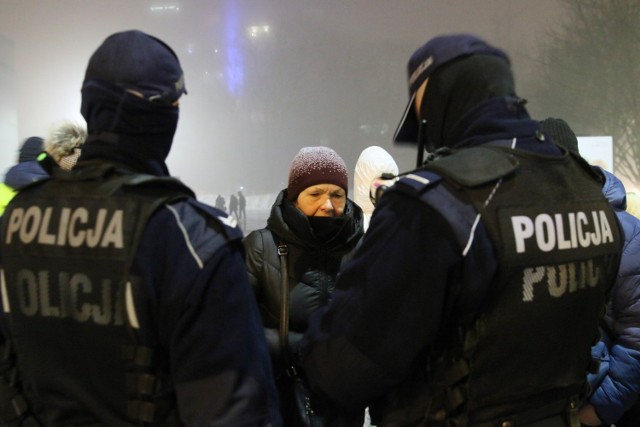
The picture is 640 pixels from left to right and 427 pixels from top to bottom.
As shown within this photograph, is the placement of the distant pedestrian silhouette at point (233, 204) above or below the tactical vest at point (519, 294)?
below

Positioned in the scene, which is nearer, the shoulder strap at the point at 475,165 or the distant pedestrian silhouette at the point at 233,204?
the shoulder strap at the point at 475,165

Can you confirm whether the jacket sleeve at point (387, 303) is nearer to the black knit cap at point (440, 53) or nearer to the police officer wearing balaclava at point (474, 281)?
the police officer wearing balaclava at point (474, 281)

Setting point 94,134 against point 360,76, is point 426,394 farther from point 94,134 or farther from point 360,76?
point 360,76

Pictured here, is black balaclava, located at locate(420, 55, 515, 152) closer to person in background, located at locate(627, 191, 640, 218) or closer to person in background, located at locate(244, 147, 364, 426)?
person in background, located at locate(244, 147, 364, 426)

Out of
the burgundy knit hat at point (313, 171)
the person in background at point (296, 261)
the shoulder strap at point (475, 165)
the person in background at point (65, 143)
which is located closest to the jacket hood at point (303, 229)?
the person in background at point (296, 261)

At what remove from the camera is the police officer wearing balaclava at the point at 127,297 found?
84 cm

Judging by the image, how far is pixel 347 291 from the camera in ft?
3.09

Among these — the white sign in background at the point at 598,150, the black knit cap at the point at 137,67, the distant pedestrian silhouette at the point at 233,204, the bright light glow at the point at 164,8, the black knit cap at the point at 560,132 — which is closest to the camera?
the black knit cap at the point at 137,67

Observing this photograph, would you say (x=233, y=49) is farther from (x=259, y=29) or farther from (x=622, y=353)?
(x=622, y=353)

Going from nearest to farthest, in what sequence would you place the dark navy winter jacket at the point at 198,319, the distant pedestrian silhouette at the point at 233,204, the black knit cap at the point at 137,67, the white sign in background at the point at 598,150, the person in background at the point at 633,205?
the dark navy winter jacket at the point at 198,319 < the black knit cap at the point at 137,67 < the person in background at the point at 633,205 < the white sign in background at the point at 598,150 < the distant pedestrian silhouette at the point at 233,204

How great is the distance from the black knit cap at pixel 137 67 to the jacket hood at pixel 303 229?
61 centimetres

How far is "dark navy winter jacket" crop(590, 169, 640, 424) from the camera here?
4.86ft

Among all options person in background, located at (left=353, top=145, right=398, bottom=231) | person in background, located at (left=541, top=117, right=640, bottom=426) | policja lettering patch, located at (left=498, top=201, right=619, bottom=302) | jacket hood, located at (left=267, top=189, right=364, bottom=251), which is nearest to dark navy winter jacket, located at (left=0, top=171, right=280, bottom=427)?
policja lettering patch, located at (left=498, top=201, right=619, bottom=302)

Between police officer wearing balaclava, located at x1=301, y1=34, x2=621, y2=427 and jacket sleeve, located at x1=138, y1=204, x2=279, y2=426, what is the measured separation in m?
0.17
